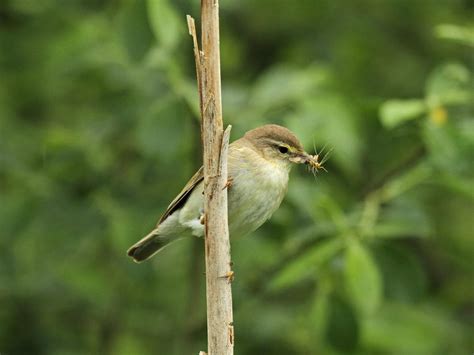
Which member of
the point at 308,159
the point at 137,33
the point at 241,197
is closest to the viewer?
the point at 241,197

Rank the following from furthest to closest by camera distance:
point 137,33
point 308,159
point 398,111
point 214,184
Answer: point 137,33 → point 398,111 → point 308,159 → point 214,184

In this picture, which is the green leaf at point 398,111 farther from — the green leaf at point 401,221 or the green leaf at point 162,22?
the green leaf at point 162,22

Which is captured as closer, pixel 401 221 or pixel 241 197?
pixel 241 197

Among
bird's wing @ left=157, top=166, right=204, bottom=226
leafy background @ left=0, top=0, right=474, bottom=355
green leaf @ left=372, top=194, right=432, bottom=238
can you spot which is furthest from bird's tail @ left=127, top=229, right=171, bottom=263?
green leaf @ left=372, top=194, right=432, bottom=238

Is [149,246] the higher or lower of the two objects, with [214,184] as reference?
higher

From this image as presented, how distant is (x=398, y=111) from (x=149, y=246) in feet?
4.61

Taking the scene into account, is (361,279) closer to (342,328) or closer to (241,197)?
(342,328)

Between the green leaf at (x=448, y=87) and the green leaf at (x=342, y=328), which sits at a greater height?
the green leaf at (x=448, y=87)

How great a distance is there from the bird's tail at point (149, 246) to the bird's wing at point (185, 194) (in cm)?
17

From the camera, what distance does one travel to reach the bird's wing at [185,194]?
13.8ft

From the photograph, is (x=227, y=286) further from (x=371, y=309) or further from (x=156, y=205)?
(x=156, y=205)

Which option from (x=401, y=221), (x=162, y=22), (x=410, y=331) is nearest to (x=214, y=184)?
(x=162, y=22)

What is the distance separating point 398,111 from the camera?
4.58m

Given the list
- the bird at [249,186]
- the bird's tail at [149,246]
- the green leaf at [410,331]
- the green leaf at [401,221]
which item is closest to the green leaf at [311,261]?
the green leaf at [401,221]
